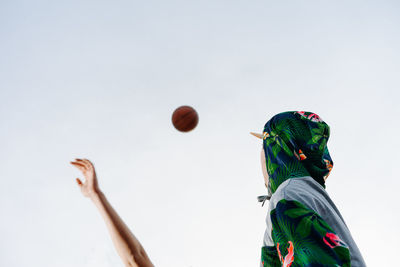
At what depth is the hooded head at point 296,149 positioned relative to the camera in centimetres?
237

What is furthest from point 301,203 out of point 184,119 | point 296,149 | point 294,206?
point 184,119

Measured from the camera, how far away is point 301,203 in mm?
1776

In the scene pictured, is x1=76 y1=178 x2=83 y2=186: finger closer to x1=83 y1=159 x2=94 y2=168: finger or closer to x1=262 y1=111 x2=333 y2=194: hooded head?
x1=83 y1=159 x2=94 y2=168: finger

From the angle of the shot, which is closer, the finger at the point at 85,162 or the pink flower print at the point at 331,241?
the pink flower print at the point at 331,241

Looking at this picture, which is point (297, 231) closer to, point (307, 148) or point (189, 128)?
point (307, 148)

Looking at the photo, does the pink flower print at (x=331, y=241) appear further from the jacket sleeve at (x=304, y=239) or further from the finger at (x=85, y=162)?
the finger at (x=85, y=162)

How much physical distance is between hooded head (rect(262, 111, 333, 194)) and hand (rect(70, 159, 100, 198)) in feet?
5.13

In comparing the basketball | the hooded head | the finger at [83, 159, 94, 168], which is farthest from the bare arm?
the basketball

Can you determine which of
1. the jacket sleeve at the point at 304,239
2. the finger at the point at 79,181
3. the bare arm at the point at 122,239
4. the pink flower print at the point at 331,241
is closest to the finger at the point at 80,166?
the finger at the point at 79,181

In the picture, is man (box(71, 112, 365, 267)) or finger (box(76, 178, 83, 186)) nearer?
man (box(71, 112, 365, 267))

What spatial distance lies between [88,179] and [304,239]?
2027mm

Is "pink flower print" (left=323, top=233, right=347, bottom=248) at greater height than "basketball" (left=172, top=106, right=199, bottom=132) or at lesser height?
lesser

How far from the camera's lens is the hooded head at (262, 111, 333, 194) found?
2367mm

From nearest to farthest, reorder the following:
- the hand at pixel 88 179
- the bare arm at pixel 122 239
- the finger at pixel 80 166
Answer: the bare arm at pixel 122 239
the hand at pixel 88 179
the finger at pixel 80 166
